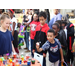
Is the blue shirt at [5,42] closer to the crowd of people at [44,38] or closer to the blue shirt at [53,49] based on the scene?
the crowd of people at [44,38]

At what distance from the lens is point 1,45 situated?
8.75 ft

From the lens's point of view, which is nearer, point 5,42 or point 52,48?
point 5,42

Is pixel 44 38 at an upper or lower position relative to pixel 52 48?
upper

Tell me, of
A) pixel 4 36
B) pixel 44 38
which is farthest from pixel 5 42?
pixel 44 38

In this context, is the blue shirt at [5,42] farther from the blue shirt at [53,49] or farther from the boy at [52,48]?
the blue shirt at [53,49]

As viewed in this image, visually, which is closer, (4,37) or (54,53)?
(4,37)

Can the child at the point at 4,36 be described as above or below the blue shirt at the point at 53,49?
above

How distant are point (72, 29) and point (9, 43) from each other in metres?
2.10

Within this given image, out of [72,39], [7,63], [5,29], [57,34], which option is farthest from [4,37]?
[72,39]

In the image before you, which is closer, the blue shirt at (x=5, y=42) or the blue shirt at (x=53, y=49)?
the blue shirt at (x=5, y=42)

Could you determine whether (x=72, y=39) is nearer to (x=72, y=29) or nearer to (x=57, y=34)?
(x=72, y=29)

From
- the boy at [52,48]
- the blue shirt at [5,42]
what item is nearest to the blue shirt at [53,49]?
the boy at [52,48]

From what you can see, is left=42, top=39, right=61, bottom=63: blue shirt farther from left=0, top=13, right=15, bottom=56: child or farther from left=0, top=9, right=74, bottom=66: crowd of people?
left=0, top=13, right=15, bottom=56: child

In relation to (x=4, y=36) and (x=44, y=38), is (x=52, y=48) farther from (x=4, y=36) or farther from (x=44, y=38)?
(x=4, y=36)
